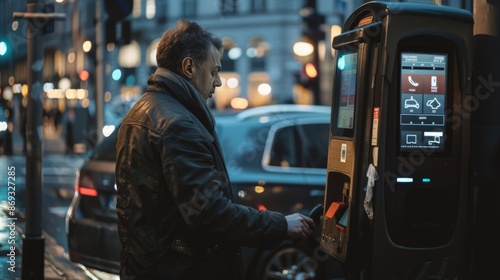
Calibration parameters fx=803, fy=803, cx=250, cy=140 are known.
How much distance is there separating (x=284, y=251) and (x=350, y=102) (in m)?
2.26

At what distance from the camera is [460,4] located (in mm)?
5922

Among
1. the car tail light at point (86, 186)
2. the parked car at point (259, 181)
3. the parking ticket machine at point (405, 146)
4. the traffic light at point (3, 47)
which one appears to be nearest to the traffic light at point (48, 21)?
the parked car at point (259, 181)

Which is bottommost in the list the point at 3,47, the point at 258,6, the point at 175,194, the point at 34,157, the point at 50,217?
the point at 50,217

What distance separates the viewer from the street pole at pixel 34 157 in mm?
6938

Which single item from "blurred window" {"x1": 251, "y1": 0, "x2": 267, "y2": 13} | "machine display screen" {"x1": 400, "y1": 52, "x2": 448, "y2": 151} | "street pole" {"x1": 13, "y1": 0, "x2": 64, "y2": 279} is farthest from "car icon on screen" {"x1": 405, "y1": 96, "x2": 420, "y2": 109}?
"blurred window" {"x1": 251, "y1": 0, "x2": 267, "y2": 13}

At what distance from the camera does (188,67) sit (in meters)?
3.33

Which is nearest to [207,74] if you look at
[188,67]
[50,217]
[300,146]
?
[188,67]

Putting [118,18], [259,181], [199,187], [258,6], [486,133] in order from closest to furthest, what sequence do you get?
[199,187] < [486,133] < [259,181] < [118,18] < [258,6]

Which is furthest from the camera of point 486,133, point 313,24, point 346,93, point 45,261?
point 313,24

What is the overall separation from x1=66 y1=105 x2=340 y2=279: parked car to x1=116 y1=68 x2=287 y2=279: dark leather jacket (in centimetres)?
308

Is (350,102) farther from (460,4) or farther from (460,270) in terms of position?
(460,4)

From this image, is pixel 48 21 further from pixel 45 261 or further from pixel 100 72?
pixel 100 72

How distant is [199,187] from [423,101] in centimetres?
186

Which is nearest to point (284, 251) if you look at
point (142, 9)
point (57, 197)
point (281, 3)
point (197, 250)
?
point (197, 250)
